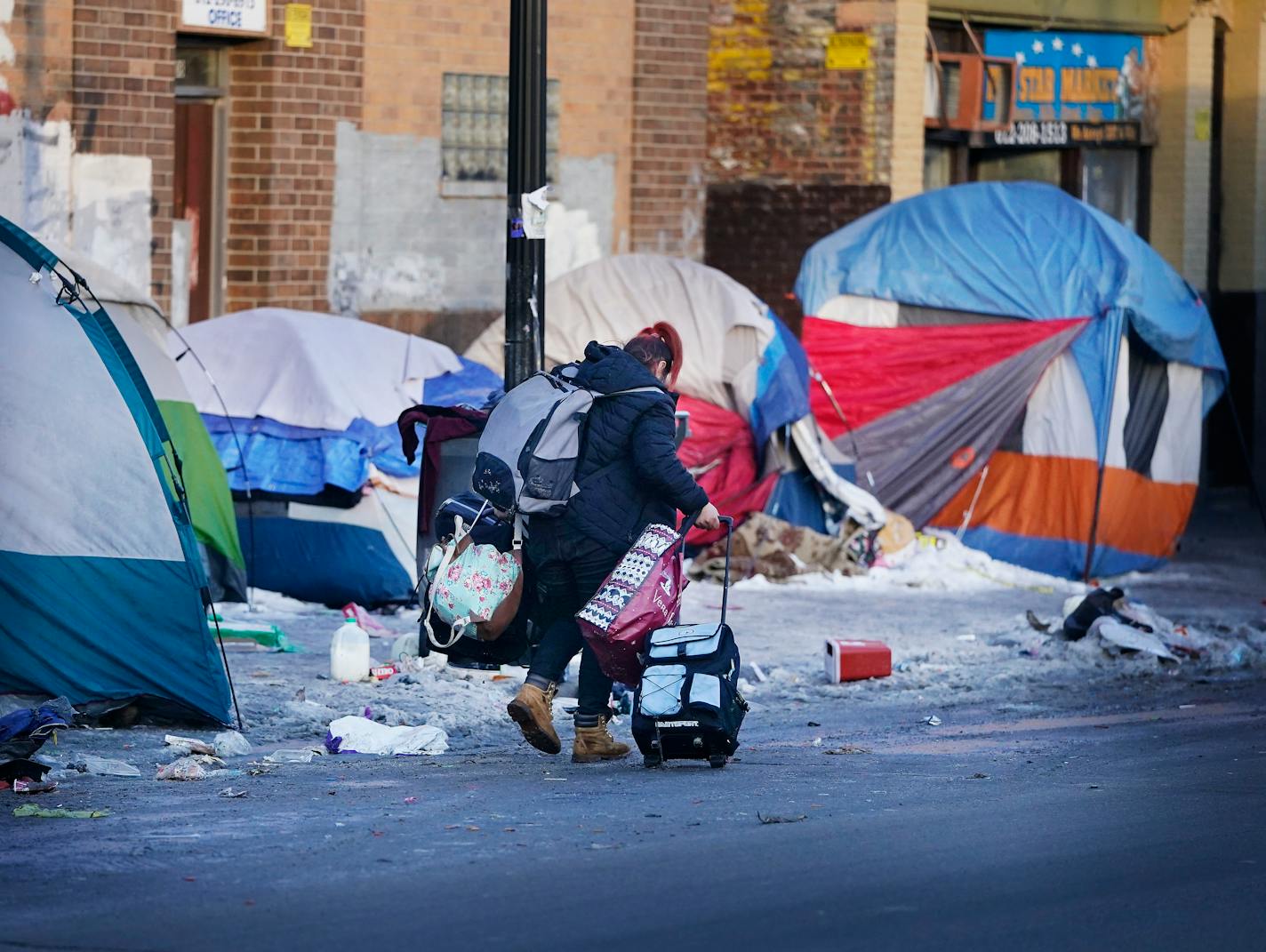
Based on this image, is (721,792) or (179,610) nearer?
(721,792)

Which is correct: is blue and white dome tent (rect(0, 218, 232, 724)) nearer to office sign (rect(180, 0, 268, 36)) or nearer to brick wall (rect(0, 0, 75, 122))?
brick wall (rect(0, 0, 75, 122))

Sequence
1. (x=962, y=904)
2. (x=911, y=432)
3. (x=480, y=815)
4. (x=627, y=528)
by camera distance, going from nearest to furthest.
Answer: (x=962, y=904), (x=480, y=815), (x=627, y=528), (x=911, y=432)

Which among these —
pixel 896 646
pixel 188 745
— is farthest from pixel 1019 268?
pixel 188 745

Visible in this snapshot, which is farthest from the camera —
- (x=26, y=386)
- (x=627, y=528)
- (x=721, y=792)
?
(x=26, y=386)

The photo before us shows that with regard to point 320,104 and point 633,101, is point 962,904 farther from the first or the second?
point 633,101

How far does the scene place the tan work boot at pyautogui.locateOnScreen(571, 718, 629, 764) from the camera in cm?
783

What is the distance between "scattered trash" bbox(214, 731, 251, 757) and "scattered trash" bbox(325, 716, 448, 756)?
32cm

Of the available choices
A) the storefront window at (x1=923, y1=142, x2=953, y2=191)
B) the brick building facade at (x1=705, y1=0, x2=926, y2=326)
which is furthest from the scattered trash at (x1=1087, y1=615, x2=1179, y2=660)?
the storefront window at (x1=923, y1=142, x2=953, y2=191)

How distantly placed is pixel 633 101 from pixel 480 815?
1134 cm

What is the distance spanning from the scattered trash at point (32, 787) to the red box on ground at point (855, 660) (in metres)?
4.24

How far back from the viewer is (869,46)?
17750mm

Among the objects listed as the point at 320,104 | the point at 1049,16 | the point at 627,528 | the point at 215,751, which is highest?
the point at 1049,16

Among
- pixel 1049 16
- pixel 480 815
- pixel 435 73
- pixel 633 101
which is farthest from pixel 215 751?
pixel 1049 16

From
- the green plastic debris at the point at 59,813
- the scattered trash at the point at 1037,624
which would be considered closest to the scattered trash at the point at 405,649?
the green plastic debris at the point at 59,813
